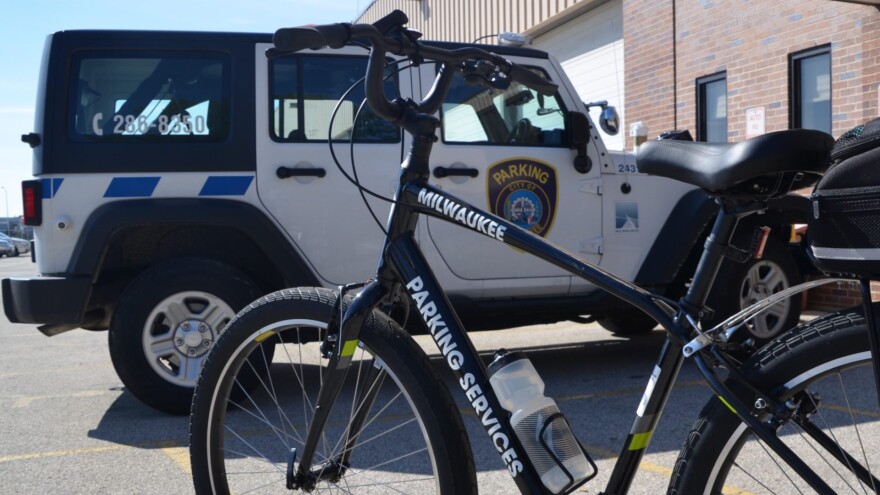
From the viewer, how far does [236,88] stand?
5254mm

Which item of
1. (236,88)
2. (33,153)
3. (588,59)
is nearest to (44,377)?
(33,153)

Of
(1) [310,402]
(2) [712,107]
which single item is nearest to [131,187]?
(1) [310,402]

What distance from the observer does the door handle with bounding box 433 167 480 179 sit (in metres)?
5.42

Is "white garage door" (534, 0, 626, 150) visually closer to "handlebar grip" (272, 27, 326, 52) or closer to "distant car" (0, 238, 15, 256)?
"handlebar grip" (272, 27, 326, 52)

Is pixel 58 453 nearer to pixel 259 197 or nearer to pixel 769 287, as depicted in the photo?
pixel 259 197

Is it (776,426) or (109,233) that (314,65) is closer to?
(109,233)

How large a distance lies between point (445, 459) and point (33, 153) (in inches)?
147

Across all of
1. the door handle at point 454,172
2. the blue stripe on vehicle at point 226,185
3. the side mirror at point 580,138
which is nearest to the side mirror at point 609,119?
the side mirror at point 580,138

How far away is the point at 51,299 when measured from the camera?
4.86 metres

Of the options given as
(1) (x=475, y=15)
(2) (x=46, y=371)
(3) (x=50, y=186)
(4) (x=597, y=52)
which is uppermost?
(1) (x=475, y=15)

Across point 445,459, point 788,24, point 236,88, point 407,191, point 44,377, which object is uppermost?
point 788,24

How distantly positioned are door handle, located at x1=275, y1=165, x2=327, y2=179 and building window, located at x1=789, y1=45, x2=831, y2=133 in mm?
5420

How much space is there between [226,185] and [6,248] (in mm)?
50187

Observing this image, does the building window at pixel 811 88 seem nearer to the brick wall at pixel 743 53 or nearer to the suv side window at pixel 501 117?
the brick wall at pixel 743 53
